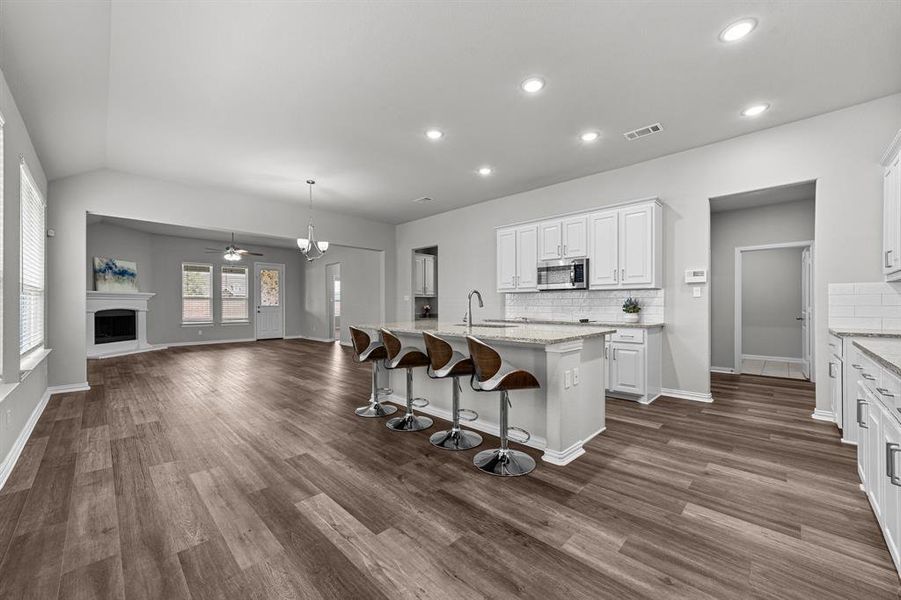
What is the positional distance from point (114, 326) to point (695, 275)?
Answer: 10776 millimetres

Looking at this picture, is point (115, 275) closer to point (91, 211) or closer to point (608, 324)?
point (91, 211)

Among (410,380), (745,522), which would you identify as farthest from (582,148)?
(745,522)

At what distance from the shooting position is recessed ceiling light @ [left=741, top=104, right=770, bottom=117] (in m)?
3.44

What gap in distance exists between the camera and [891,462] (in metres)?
1.54

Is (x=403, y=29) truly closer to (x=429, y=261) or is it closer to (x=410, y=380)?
(x=410, y=380)

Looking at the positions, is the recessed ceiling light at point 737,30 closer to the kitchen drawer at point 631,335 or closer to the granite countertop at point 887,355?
the granite countertop at point 887,355

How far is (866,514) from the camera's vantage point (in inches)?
80.0

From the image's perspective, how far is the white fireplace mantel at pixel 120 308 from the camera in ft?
25.6

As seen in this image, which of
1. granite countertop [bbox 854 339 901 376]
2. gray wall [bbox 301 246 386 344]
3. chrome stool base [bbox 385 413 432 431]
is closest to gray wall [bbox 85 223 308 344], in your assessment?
gray wall [bbox 301 246 386 344]

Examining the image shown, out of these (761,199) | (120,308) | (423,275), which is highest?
(761,199)

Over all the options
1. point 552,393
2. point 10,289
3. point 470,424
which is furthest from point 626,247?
point 10,289

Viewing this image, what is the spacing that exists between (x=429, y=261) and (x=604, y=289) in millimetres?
4391

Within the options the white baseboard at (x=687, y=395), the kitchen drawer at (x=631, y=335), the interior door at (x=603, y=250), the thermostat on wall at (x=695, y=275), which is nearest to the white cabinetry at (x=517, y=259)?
the interior door at (x=603, y=250)

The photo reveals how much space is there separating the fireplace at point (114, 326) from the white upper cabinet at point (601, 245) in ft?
27.7
